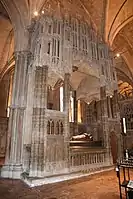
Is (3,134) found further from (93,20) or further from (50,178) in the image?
(93,20)

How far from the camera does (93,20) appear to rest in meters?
13.0

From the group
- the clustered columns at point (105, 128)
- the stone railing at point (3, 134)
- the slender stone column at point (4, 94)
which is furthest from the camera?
the slender stone column at point (4, 94)

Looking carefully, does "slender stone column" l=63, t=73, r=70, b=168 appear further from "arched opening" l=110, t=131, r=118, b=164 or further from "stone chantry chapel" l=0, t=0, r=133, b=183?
"arched opening" l=110, t=131, r=118, b=164

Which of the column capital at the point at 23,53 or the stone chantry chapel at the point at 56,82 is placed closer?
the stone chantry chapel at the point at 56,82

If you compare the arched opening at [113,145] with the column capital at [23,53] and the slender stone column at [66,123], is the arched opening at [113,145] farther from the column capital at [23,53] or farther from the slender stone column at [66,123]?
the column capital at [23,53]

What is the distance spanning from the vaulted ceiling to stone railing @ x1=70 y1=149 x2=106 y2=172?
7.60m

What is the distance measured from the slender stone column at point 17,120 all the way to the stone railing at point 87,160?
2.80 m

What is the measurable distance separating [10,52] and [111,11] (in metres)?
11.1

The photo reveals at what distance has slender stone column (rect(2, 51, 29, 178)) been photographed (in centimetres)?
787

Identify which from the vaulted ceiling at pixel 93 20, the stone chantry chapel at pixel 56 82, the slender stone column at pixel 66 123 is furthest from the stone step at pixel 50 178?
the vaulted ceiling at pixel 93 20

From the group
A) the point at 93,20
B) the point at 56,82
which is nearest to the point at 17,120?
the point at 56,82

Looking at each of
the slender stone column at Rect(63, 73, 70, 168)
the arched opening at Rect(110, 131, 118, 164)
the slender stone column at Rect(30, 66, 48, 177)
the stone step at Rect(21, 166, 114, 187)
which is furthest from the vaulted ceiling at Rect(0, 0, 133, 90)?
the stone step at Rect(21, 166, 114, 187)

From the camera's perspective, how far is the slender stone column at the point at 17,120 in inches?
310

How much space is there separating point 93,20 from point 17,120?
407 inches
